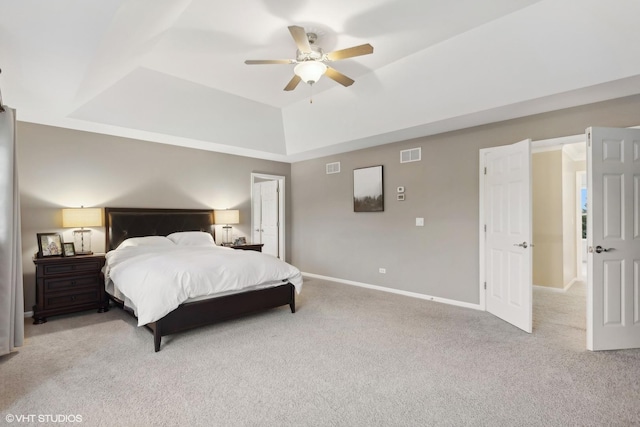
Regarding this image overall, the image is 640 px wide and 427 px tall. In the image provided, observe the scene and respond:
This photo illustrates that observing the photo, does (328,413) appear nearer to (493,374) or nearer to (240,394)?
(240,394)

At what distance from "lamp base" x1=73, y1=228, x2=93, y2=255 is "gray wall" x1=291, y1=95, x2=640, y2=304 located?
3.75 meters

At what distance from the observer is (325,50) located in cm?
352

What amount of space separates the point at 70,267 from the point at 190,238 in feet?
5.07

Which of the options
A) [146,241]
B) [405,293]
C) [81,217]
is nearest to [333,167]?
[405,293]

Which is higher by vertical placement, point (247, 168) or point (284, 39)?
point (284, 39)

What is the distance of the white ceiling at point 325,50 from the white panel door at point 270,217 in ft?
7.68

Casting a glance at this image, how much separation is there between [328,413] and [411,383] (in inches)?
28.0

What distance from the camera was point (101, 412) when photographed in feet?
6.66

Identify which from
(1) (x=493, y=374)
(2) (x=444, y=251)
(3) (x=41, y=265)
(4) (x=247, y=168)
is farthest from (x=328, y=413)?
(4) (x=247, y=168)

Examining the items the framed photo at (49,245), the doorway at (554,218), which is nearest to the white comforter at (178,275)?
the framed photo at (49,245)

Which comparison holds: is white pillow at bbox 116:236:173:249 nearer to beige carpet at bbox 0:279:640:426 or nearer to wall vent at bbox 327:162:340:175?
beige carpet at bbox 0:279:640:426

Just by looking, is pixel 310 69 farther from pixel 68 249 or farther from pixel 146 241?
pixel 68 249

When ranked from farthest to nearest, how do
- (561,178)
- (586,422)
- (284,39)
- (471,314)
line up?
(561,178) → (471,314) → (284,39) → (586,422)

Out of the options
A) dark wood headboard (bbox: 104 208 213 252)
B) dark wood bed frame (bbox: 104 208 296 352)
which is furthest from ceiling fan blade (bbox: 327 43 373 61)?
dark wood headboard (bbox: 104 208 213 252)
